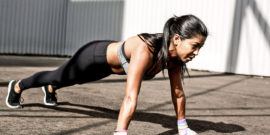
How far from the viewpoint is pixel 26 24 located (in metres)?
10.4

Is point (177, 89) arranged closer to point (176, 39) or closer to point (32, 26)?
point (176, 39)

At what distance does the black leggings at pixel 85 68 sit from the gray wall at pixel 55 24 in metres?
7.24

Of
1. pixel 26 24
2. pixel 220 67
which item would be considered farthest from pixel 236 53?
pixel 26 24

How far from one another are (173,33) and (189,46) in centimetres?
13

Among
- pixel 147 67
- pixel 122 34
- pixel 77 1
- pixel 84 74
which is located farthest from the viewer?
pixel 77 1

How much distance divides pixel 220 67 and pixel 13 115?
21.6 feet

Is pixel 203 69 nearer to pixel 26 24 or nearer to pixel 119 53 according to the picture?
pixel 26 24

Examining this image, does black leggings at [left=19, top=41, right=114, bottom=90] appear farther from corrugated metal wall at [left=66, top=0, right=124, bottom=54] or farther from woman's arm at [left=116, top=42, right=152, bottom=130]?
corrugated metal wall at [left=66, top=0, right=124, bottom=54]

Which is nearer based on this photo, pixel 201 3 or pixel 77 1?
pixel 201 3

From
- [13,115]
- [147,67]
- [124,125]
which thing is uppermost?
[147,67]

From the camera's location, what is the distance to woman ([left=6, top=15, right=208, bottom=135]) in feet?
6.99

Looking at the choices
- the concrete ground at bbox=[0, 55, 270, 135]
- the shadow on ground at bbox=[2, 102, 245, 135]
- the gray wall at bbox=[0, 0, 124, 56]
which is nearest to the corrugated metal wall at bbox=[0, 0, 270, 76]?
the gray wall at bbox=[0, 0, 124, 56]

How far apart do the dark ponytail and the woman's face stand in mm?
25

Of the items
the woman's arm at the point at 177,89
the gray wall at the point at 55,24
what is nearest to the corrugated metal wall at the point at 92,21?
the gray wall at the point at 55,24
